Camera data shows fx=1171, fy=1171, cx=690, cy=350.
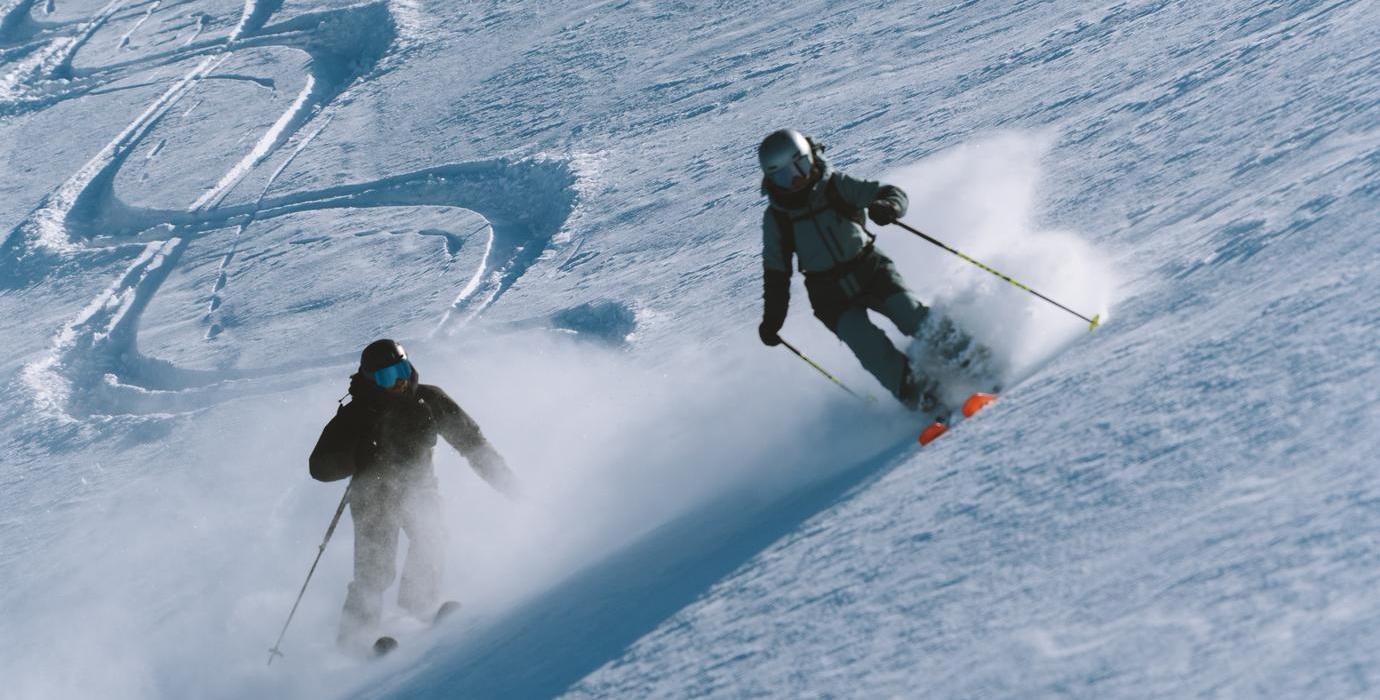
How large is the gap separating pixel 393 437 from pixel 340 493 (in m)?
3.43

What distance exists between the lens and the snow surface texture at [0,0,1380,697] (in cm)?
385

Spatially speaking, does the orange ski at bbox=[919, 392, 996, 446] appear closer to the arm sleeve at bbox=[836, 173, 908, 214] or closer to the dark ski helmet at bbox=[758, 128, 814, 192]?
the arm sleeve at bbox=[836, 173, 908, 214]

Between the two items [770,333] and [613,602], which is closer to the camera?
[613,602]

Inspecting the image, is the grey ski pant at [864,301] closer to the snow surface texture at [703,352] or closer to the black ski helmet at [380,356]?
the snow surface texture at [703,352]

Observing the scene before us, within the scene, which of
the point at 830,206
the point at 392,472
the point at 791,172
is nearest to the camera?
the point at 791,172

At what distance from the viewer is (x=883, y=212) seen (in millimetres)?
5676

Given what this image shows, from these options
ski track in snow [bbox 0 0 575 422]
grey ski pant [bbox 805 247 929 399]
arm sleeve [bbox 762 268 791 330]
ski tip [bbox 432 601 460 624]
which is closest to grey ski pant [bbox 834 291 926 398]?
grey ski pant [bbox 805 247 929 399]

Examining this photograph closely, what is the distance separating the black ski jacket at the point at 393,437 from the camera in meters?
6.77

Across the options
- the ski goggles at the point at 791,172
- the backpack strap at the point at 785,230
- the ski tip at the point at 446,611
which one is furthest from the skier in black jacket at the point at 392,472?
the ski goggles at the point at 791,172

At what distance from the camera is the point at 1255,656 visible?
10.2ft

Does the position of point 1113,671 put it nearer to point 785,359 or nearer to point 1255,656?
point 1255,656

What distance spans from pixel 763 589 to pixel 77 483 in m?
9.22

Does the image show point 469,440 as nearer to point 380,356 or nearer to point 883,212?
point 380,356

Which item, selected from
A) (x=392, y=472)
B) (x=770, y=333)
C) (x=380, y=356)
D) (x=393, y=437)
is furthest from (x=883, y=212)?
(x=392, y=472)
